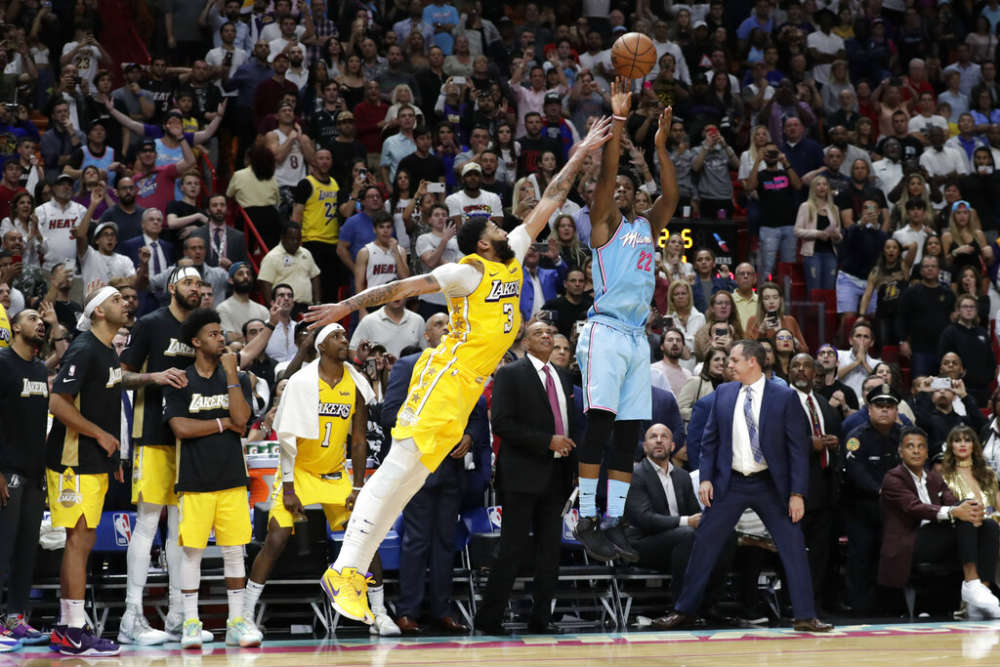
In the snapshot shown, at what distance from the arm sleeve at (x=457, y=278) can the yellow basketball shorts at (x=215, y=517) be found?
2.77 meters

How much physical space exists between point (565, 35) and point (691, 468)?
9378 millimetres

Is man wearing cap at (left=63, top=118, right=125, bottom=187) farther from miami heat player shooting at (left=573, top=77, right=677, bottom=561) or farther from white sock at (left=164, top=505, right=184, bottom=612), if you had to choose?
miami heat player shooting at (left=573, top=77, right=677, bottom=561)

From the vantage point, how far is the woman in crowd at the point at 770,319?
13320mm

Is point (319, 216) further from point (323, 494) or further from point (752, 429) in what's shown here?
point (752, 429)

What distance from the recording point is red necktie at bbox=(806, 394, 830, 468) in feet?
36.7

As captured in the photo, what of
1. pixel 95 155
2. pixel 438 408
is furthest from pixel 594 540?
pixel 95 155

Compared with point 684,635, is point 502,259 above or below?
above

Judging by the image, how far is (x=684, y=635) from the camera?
31.3 ft

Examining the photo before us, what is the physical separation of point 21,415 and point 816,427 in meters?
6.42

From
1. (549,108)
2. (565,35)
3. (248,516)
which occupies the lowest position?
(248,516)

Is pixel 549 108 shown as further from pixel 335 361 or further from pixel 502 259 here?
pixel 502 259

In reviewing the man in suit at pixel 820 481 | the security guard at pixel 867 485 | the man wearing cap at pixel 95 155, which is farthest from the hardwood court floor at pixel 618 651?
the man wearing cap at pixel 95 155

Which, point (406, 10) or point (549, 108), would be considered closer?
point (549, 108)

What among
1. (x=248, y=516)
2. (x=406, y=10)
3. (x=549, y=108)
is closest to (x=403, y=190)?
(x=549, y=108)
